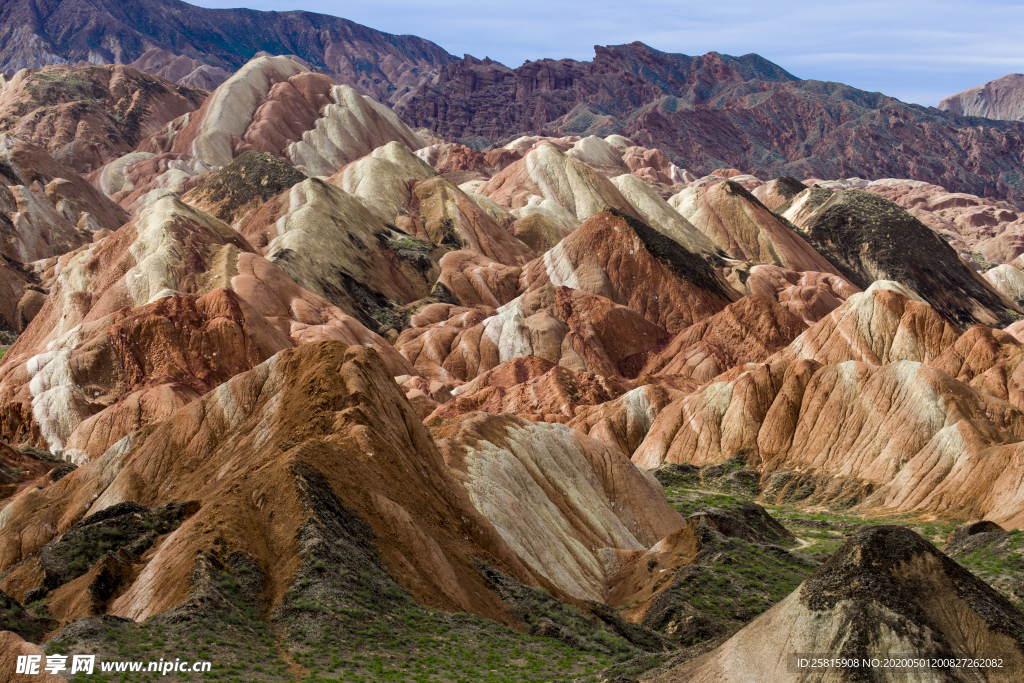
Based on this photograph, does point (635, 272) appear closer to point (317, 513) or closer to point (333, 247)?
point (333, 247)

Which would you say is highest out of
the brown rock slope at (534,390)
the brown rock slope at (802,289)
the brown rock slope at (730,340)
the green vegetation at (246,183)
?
the green vegetation at (246,183)

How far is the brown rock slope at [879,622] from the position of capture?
24.1 meters

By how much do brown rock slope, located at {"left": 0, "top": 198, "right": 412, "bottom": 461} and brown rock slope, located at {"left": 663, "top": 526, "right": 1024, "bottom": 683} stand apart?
5816cm

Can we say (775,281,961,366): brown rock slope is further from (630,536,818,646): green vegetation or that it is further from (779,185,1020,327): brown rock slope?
(779,185,1020,327): brown rock slope

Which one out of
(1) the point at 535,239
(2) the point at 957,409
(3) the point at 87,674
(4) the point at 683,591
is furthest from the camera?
(1) the point at 535,239

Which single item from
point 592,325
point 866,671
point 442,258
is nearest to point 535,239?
point 442,258

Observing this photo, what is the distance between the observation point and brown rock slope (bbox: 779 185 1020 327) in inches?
6757

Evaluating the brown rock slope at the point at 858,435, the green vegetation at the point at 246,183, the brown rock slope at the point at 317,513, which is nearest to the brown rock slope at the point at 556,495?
the brown rock slope at the point at 317,513

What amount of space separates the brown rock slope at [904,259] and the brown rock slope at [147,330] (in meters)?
108

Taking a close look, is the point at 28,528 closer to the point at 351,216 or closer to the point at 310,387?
the point at 310,387

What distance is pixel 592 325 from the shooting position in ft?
403

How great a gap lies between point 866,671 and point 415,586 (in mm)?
16021

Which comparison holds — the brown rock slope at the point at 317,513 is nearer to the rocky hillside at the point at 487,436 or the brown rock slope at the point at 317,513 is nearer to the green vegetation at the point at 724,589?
the rocky hillside at the point at 487,436

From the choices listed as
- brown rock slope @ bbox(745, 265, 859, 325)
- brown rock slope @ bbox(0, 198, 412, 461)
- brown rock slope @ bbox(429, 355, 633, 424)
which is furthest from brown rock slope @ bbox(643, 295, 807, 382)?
brown rock slope @ bbox(0, 198, 412, 461)
